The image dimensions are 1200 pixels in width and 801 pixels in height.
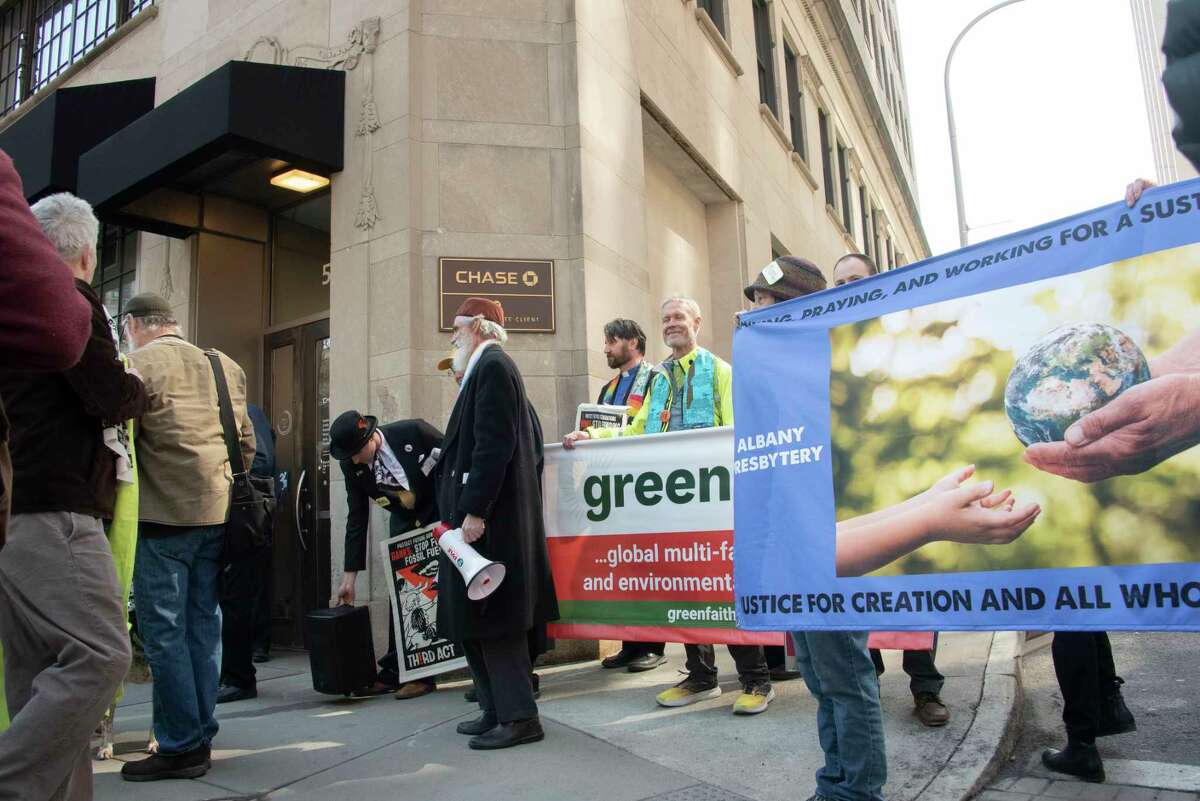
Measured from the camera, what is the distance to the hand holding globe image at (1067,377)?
2.52 metres

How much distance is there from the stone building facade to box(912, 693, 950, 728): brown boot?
314cm

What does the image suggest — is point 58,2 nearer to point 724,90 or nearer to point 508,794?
point 724,90

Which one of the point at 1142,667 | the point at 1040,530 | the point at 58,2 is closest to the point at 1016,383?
the point at 1040,530

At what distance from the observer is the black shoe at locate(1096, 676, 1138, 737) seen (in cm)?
376

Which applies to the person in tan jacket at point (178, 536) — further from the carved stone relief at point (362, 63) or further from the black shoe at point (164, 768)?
the carved stone relief at point (362, 63)

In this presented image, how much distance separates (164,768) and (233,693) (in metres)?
1.84

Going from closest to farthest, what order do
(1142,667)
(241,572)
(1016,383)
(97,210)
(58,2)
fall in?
1. (1016,383)
2. (1142,667)
3. (241,572)
4. (97,210)
5. (58,2)

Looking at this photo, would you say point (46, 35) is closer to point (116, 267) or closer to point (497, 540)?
point (116, 267)

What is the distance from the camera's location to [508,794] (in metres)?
3.44

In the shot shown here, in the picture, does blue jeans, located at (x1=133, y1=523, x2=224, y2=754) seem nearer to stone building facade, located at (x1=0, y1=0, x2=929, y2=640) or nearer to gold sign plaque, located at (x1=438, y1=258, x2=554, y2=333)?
stone building facade, located at (x1=0, y1=0, x2=929, y2=640)

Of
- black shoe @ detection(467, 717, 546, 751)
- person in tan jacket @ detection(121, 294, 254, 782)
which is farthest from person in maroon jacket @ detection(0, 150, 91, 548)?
black shoe @ detection(467, 717, 546, 751)

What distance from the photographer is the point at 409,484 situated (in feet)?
17.4

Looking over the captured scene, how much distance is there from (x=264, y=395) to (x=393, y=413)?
2371mm

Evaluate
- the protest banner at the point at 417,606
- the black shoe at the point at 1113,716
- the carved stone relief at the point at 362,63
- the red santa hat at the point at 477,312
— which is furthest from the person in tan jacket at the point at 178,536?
the black shoe at the point at 1113,716
